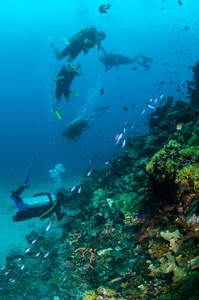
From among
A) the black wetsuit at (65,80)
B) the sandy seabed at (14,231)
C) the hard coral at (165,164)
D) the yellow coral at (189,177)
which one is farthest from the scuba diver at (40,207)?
the black wetsuit at (65,80)

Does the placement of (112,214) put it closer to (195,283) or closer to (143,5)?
(195,283)

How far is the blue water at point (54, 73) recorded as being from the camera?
54.2 meters

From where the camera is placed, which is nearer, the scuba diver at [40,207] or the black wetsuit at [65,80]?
the scuba diver at [40,207]

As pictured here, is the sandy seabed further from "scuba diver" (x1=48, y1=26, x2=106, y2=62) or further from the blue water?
the blue water

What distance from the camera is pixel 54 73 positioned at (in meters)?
75.6

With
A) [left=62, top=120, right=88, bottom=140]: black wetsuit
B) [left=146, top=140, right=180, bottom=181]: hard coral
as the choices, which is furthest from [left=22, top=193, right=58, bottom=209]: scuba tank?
[left=62, top=120, right=88, bottom=140]: black wetsuit

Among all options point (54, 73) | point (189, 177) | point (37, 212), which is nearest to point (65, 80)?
point (37, 212)

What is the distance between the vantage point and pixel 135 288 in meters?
2.21

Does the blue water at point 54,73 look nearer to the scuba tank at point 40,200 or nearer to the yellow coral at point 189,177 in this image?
the scuba tank at point 40,200

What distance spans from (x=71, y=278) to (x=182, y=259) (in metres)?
3.68

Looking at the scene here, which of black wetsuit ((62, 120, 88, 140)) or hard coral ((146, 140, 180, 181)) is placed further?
black wetsuit ((62, 120, 88, 140))

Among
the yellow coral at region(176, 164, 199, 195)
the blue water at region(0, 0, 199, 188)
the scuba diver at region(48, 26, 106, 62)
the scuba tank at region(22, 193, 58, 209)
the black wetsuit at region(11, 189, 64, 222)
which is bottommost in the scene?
the yellow coral at region(176, 164, 199, 195)

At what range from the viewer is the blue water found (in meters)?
54.2

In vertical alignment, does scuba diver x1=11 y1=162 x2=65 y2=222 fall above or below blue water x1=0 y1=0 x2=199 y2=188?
below
